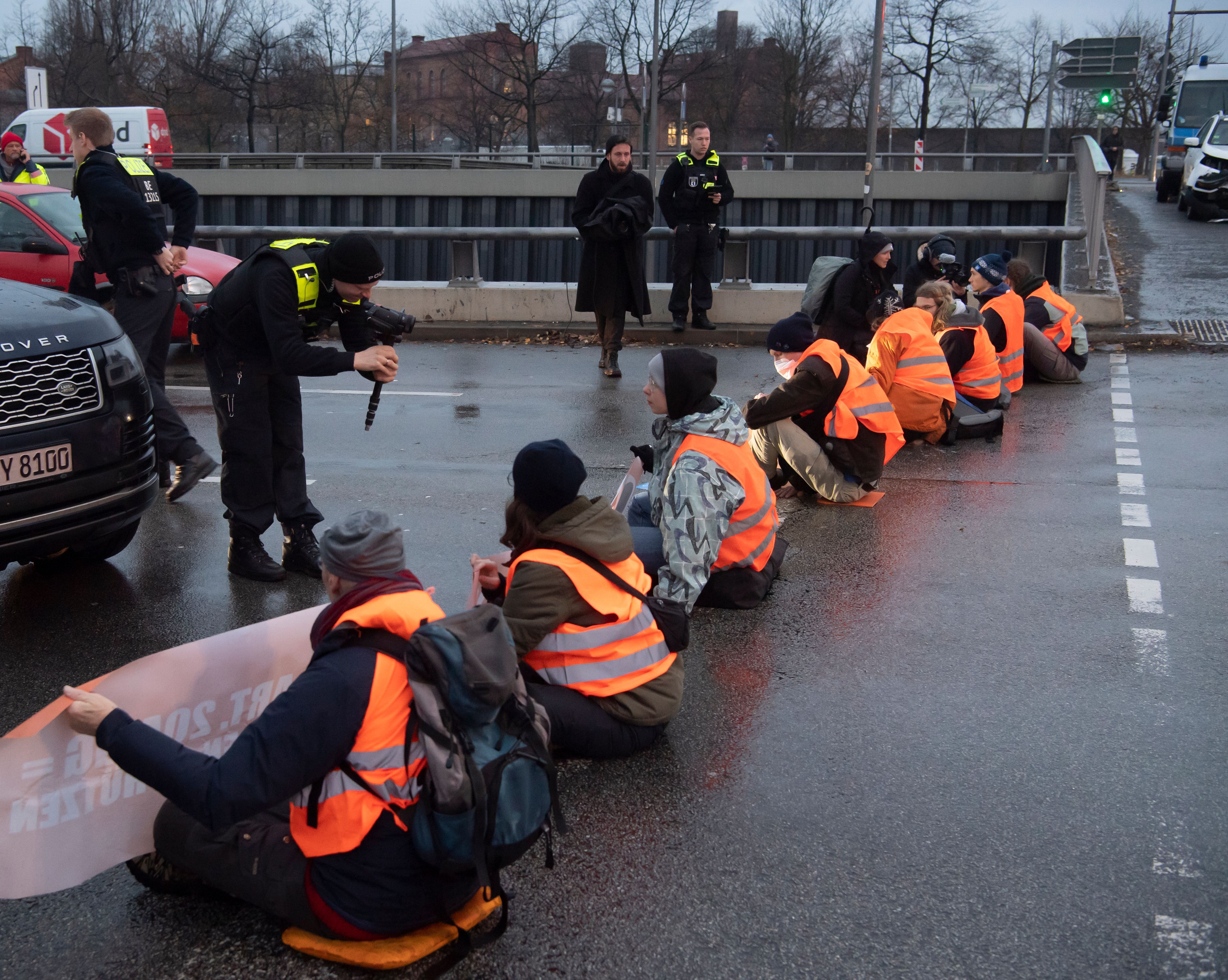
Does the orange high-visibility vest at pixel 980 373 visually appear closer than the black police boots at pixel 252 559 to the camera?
No

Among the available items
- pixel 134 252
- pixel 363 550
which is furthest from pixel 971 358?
pixel 363 550

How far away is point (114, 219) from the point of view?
675cm

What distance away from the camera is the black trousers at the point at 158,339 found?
265 inches

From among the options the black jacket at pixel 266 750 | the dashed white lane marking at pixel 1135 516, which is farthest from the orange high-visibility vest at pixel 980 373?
the black jacket at pixel 266 750

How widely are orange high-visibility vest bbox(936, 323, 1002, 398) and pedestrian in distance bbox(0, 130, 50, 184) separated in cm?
976

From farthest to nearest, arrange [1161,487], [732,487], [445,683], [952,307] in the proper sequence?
[952,307] → [1161,487] → [732,487] → [445,683]

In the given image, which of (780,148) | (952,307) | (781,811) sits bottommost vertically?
(781,811)

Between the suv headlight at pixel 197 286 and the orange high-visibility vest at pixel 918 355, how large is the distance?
6.78 meters

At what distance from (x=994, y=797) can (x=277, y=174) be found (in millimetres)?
33786

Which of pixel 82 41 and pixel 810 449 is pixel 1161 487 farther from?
pixel 82 41

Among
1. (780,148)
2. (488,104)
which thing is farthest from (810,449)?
(488,104)

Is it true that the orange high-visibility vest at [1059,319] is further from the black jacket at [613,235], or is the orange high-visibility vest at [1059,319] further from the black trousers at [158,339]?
the black trousers at [158,339]

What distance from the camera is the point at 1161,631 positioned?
5145 mm

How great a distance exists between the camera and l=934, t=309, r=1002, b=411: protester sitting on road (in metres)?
8.82
